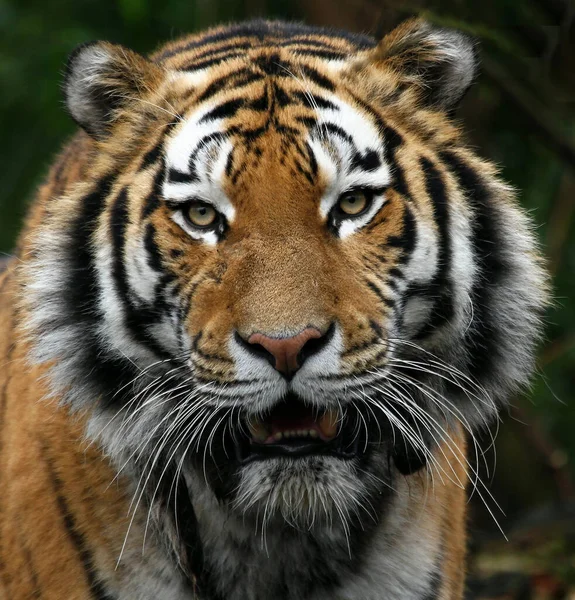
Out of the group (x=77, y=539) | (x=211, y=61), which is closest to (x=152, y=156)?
(x=211, y=61)

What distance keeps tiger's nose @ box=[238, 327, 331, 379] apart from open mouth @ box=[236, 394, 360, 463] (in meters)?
0.22

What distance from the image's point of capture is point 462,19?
15.5 ft

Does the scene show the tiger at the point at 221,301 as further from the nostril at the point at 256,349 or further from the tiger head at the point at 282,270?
the nostril at the point at 256,349

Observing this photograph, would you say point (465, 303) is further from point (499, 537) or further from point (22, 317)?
point (499, 537)

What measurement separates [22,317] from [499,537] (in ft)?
11.4

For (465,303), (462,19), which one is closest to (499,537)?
(462,19)

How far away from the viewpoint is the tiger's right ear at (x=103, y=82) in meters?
2.95

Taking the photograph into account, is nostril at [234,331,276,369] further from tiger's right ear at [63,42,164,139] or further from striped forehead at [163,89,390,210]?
tiger's right ear at [63,42,164,139]


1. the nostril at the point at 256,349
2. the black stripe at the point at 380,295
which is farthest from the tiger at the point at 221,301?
the nostril at the point at 256,349

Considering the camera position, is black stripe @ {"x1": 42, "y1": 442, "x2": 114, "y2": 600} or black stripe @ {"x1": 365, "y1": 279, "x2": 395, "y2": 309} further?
black stripe @ {"x1": 42, "y1": 442, "x2": 114, "y2": 600}

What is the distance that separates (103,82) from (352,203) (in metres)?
0.80

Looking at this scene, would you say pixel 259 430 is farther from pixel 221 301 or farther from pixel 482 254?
pixel 482 254

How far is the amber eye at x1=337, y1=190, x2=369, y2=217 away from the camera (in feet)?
8.89

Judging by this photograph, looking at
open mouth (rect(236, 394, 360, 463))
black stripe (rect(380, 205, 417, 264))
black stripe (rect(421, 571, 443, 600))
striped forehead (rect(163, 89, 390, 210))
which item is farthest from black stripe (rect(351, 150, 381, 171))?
black stripe (rect(421, 571, 443, 600))
